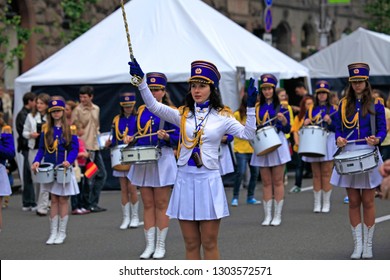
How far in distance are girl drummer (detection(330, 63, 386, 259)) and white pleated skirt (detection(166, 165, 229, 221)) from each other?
2.57m

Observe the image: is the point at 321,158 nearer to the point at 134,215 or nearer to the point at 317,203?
the point at 317,203

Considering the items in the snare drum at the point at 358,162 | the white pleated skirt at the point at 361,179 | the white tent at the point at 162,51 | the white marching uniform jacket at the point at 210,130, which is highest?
the white tent at the point at 162,51

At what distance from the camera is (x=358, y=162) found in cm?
1027

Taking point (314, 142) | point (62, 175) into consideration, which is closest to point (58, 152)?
point (62, 175)

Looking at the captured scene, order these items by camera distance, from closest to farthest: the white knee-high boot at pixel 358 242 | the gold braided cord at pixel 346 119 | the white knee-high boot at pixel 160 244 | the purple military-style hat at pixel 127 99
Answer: the gold braided cord at pixel 346 119, the white knee-high boot at pixel 358 242, the white knee-high boot at pixel 160 244, the purple military-style hat at pixel 127 99

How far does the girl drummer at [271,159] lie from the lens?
543 inches

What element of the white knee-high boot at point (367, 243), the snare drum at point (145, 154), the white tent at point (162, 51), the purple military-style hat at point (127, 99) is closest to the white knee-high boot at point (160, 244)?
the snare drum at point (145, 154)

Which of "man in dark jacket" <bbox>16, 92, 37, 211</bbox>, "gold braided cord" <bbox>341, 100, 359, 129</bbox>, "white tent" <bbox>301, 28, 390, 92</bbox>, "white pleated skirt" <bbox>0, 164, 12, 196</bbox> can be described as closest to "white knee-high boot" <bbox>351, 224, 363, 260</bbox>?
"gold braided cord" <bbox>341, 100, 359, 129</bbox>

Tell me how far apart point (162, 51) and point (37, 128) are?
13.5 feet

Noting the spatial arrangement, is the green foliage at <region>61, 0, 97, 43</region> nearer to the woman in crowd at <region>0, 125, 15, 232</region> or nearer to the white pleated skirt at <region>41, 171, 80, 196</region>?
the white pleated skirt at <region>41, 171, 80, 196</region>

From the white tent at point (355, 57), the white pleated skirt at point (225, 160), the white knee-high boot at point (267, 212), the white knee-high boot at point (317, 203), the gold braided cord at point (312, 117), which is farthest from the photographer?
the white tent at point (355, 57)

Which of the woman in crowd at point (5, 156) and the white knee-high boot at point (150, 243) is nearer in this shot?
the woman in crowd at point (5, 156)

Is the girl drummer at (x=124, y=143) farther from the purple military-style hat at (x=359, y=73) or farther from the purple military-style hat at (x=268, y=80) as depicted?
the purple military-style hat at (x=359, y=73)

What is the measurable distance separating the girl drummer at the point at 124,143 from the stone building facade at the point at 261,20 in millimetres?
9065
